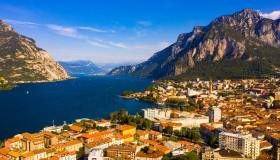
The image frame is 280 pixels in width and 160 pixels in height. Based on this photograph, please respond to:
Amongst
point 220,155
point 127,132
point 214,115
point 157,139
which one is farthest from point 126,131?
point 214,115

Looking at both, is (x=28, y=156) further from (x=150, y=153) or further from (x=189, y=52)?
(x=189, y=52)

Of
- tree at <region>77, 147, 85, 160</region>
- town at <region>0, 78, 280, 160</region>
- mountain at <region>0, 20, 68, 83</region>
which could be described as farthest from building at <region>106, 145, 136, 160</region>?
mountain at <region>0, 20, 68, 83</region>

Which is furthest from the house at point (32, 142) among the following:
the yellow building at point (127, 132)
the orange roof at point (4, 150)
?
the yellow building at point (127, 132)

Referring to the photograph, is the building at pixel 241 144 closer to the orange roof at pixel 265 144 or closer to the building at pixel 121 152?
the orange roof at pixel 265 144

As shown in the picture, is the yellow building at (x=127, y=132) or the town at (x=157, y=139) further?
the yellow building at (x=127, y=132)

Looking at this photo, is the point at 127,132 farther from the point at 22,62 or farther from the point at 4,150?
the point at 22,62

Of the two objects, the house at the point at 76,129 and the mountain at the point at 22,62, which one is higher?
the mountain at the point at 22,62

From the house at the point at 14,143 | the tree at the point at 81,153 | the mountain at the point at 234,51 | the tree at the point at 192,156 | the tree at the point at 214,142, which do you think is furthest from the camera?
the mountain at the point at 234,51
